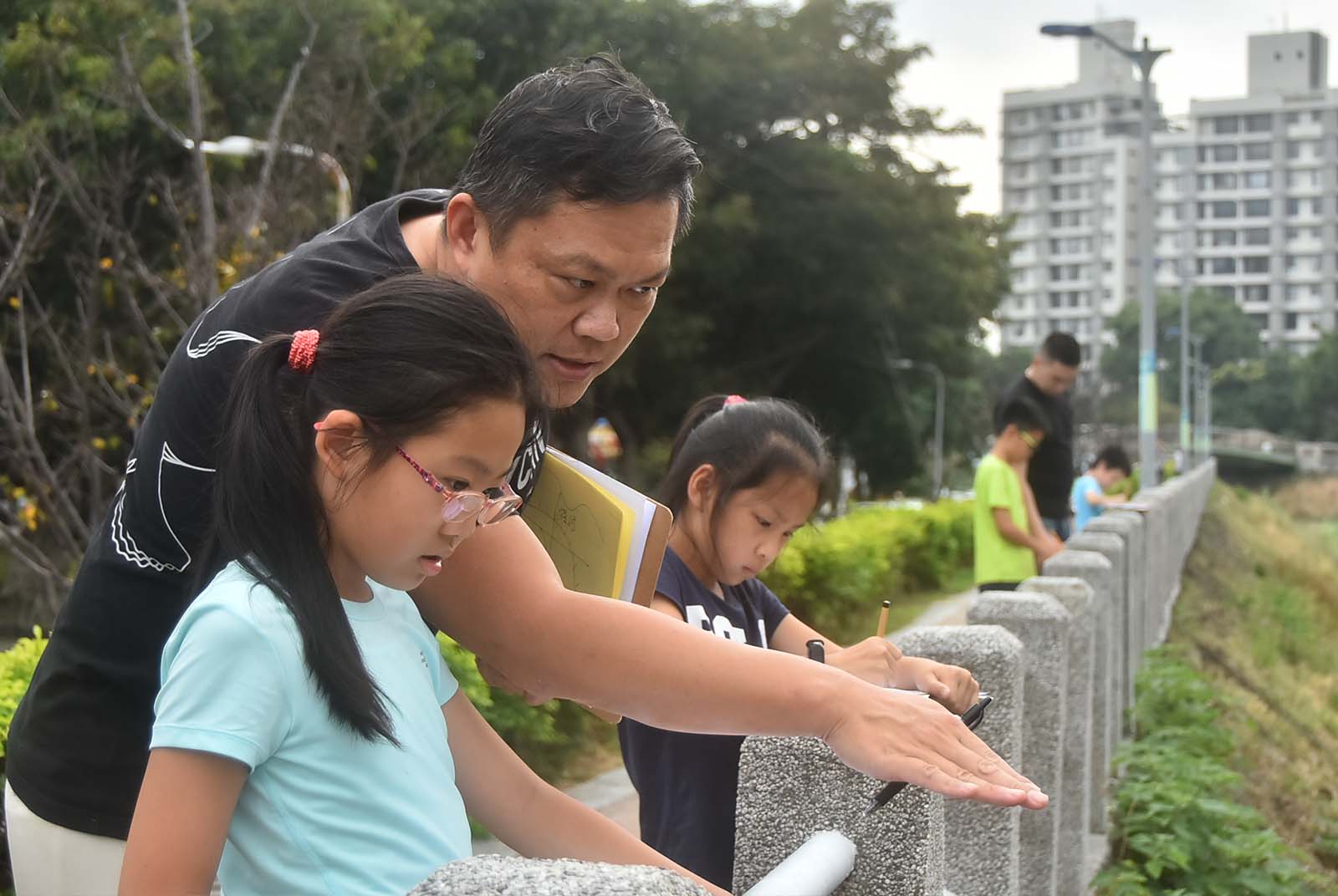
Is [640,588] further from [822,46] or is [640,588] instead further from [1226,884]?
[822,46]

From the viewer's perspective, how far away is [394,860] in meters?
1.45

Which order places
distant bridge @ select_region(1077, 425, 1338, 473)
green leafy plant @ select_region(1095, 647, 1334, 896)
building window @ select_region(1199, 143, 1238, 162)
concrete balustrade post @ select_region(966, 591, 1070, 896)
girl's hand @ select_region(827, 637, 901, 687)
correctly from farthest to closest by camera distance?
building window @ select_region(1199, 143, 1238, 162), distant bridge @ select_region(1077, 425, 1338, 473), green leafy plant @ select_region(1095, 647, 1334, 896), concrete balustrade post @ select_region(966, 591, 1070, 896), girl's hand @ select_region(827, 637, 901, 687)

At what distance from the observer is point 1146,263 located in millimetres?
16844

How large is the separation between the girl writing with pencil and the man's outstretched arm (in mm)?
97

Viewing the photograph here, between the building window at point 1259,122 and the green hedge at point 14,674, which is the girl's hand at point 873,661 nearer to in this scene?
the green hedge at point 14,674

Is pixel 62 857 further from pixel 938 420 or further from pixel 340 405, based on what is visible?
pixel 938 420

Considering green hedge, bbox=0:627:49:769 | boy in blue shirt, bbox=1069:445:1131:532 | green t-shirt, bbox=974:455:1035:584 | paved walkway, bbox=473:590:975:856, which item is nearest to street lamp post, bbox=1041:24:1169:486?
boy in blue shirt, bbox=1069:445:1131:532

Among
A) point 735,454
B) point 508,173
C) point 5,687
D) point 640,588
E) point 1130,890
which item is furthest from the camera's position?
point 1130,890

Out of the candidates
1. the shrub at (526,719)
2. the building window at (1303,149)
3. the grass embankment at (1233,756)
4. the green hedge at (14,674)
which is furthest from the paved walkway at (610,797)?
the building window at (1303,149)

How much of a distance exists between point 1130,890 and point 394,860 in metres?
3.10

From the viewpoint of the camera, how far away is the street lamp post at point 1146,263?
52.2ft

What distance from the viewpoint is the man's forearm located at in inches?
63.4

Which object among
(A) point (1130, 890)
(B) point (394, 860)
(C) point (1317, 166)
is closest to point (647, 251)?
(B) point (394, 860)

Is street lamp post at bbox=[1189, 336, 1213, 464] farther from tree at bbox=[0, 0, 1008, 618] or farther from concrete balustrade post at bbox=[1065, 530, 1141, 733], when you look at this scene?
concrete balustrade post at bbox=[1065, 530, 1141, 733]
